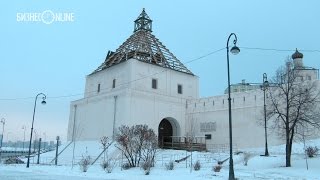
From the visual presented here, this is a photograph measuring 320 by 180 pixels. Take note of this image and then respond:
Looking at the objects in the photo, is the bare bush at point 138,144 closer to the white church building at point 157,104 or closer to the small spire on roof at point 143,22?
the white church building at point 157,104

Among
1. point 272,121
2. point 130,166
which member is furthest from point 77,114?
point 272,121

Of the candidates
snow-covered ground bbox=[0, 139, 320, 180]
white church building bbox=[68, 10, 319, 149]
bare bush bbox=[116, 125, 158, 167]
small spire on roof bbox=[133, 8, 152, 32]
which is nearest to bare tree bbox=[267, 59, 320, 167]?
snow-covered ground bbox=[0, 139, 320, 180]

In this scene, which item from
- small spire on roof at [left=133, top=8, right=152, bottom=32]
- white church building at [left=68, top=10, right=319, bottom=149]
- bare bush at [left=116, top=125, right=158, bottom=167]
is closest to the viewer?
bare bush at [left=116, top=125, right=158, bottom=167]

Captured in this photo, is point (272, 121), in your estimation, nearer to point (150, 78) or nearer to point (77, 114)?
point (150, 78)

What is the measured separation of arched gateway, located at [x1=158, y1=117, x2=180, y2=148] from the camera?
135 feet

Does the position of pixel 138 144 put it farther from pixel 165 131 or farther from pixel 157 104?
pixel 165 131

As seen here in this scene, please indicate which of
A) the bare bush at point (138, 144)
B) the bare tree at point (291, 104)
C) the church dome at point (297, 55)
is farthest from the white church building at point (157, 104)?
the bare bush at point (138, 144)

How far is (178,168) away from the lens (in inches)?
926

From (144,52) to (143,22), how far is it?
849 centimetres

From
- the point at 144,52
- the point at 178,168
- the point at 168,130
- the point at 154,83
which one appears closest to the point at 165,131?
the point at 168,130

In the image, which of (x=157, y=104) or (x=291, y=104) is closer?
(x=291, y=104)

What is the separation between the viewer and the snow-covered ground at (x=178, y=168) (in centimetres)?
1902

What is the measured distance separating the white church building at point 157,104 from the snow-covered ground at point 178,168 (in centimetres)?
276

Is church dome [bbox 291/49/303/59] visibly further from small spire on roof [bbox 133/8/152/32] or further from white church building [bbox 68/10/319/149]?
small spire on roof [bbox 133/8/152/32]
